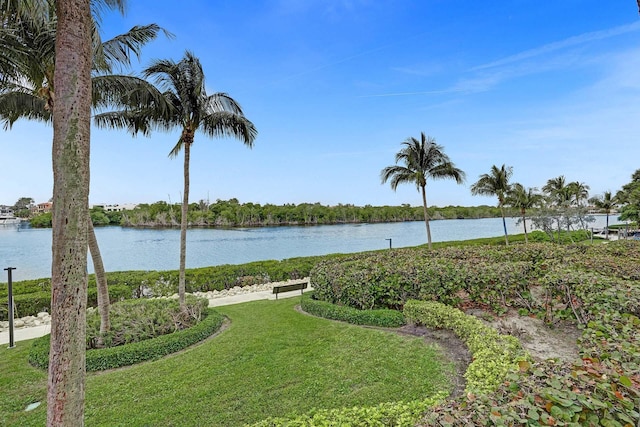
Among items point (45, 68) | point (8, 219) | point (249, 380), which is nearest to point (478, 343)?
point (249, 380)

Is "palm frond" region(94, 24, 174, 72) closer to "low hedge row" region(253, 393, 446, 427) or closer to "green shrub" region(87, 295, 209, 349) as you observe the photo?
"green shrub" region(87, 295, 209, 349)

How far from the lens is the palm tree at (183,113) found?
730 centimetres

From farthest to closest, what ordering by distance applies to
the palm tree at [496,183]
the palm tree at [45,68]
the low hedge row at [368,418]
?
the palm tree at [496,183] → the palm tree at [45,68] → the low hedge row at [368,418]

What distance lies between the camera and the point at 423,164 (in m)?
16.8

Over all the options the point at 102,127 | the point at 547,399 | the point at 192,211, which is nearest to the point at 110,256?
the point at 102,127

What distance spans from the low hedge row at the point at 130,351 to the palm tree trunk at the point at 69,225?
4.16 meters

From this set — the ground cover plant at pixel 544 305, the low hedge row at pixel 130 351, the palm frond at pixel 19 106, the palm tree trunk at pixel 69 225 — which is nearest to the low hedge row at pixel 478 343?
the ground cover plant at pixel 544 305

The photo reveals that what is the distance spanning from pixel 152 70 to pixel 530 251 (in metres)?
11.9

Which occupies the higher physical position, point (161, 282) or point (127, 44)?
point (127, 44)

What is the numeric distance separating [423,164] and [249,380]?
14520 mm

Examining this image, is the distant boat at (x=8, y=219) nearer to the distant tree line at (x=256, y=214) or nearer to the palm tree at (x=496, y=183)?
the distant tree line at (x=256, y=214)

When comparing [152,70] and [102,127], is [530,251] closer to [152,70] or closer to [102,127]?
[152,70]

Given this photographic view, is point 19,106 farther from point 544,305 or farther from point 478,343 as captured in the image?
point 544,305

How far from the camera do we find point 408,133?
16922 millimetres
